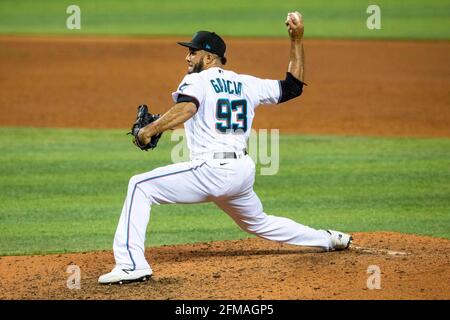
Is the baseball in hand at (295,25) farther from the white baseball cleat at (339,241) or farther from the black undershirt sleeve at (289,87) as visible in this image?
the white baseball cleat at (339,241)

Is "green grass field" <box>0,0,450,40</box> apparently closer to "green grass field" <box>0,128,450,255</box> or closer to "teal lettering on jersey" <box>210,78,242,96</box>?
"green grass field" <box>0,128,450,255</box>

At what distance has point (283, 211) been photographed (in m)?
9.87

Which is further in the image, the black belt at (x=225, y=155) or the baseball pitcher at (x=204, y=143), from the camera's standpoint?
the black belt at (x=225, y=155)

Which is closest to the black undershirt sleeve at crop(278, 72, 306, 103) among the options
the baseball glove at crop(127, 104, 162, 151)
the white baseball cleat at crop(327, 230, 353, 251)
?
the baseball glove at crop(127, 104, 162, 151)

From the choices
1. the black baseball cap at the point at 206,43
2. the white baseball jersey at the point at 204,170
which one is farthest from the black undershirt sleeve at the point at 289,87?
the black baseball cap at the point at 206,43

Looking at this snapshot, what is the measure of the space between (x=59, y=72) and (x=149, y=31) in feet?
24.0

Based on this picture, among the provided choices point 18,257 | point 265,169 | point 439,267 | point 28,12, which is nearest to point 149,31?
point 28,12

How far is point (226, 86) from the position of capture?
22.1 feet

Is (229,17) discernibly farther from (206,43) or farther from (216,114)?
(216,114)

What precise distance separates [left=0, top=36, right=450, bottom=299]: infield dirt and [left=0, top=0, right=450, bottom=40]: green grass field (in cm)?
234

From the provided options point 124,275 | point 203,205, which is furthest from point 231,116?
point 203,205

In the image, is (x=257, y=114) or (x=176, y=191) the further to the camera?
(x=257, y=114)

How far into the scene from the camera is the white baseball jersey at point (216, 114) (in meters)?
6.64

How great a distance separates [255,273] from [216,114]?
3.75ft
